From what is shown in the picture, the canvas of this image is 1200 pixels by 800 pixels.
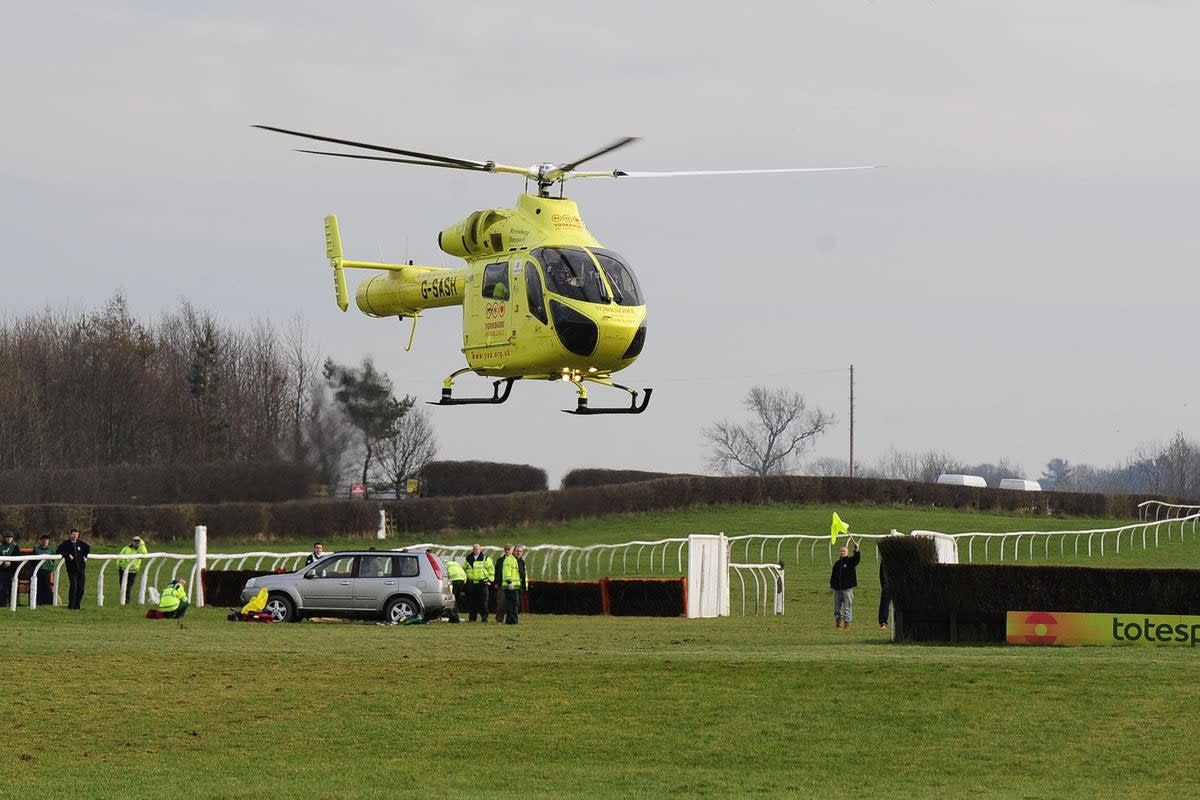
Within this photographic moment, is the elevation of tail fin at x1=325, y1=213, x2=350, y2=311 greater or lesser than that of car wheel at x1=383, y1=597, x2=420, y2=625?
greater

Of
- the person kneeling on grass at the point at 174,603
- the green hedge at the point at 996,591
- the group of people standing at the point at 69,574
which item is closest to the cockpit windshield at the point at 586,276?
the green hedge at the point at 996,591

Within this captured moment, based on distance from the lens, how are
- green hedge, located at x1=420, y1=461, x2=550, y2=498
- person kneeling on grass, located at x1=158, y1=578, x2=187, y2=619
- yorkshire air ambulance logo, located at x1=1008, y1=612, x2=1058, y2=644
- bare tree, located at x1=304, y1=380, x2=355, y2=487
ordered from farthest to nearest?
green hedge, located at x1=420, y1=461, x2=550, y2=498 → bare tree, located at x1=304, y1=380, x2=355, y2=487 → person kneeling on grass, located at x1=158, y1=578, x2=187, y2=619 → yorkshire air ambulance logo, located at x1=1008, y1=612, x2=1058, y2=644

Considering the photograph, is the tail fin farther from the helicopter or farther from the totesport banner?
the totesport banner

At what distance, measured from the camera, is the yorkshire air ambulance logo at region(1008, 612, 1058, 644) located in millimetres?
22156

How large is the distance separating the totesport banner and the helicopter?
864cm

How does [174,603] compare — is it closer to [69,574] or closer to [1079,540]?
[69,574]

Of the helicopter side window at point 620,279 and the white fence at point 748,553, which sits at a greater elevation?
the helicopter side window at point 620,279

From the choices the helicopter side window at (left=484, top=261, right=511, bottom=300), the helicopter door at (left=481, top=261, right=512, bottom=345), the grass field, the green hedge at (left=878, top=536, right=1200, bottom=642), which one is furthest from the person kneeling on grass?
the green hedge at (left=878, top=536, right=1200, bottom=642)

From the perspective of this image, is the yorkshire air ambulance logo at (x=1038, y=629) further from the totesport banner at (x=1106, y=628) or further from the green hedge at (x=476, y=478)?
the green hedge at (x=476, y=478)

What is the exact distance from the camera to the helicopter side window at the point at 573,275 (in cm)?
2795

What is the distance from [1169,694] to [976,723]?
2.13 meters

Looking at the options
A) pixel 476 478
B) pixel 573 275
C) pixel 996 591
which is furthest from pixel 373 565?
pixel 476 478

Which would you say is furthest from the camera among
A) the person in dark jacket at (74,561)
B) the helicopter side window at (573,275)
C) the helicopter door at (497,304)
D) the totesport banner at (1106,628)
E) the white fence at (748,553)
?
the white fence at (748,553)

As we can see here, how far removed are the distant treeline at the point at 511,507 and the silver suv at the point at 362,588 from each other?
67.9 ft
